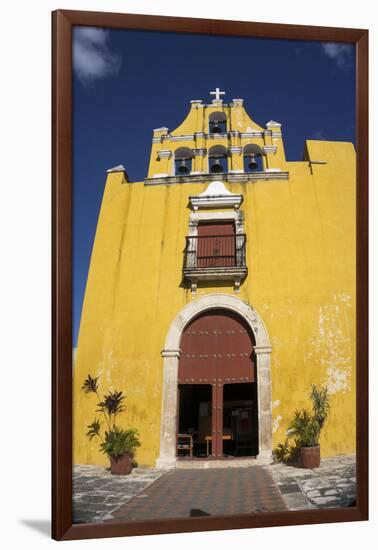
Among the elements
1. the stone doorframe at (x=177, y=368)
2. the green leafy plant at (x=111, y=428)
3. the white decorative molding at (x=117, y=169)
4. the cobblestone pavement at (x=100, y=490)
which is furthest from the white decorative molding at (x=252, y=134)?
the cobblestone pavement at (x=100, y=490)

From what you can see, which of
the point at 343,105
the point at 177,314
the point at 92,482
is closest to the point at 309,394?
the point at 177,314

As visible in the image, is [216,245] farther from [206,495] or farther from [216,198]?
[206,495]

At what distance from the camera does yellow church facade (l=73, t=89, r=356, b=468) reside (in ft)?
22.4

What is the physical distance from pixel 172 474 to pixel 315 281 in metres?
2.14

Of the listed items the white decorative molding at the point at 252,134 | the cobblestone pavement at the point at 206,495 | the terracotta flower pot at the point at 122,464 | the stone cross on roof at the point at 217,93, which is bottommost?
the cobblestone pavement at the point at 206,495

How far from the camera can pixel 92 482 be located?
21.0 feet

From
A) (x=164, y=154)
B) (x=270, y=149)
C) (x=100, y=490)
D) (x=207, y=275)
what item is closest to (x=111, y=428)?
(x=100, y=490)

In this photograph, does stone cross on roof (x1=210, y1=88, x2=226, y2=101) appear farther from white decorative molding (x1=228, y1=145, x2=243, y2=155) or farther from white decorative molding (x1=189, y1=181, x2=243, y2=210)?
white decorative molding (x1=189, y1=181, x2=243, y2=210)

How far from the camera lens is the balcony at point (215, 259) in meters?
7.07

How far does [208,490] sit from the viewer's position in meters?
6.60

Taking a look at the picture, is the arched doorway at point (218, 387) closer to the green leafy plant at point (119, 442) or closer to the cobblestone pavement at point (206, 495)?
the cobblestone pavement at point (206, 495)

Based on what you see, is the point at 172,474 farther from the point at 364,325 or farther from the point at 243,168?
the point at 243,168

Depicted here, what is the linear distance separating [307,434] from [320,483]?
0.45 m

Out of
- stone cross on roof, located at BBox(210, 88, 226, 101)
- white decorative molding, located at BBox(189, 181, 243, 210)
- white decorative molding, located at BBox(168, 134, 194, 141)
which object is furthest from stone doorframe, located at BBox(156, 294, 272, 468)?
stone cross on roof, located at BBox(210, 88, 226, 101)
